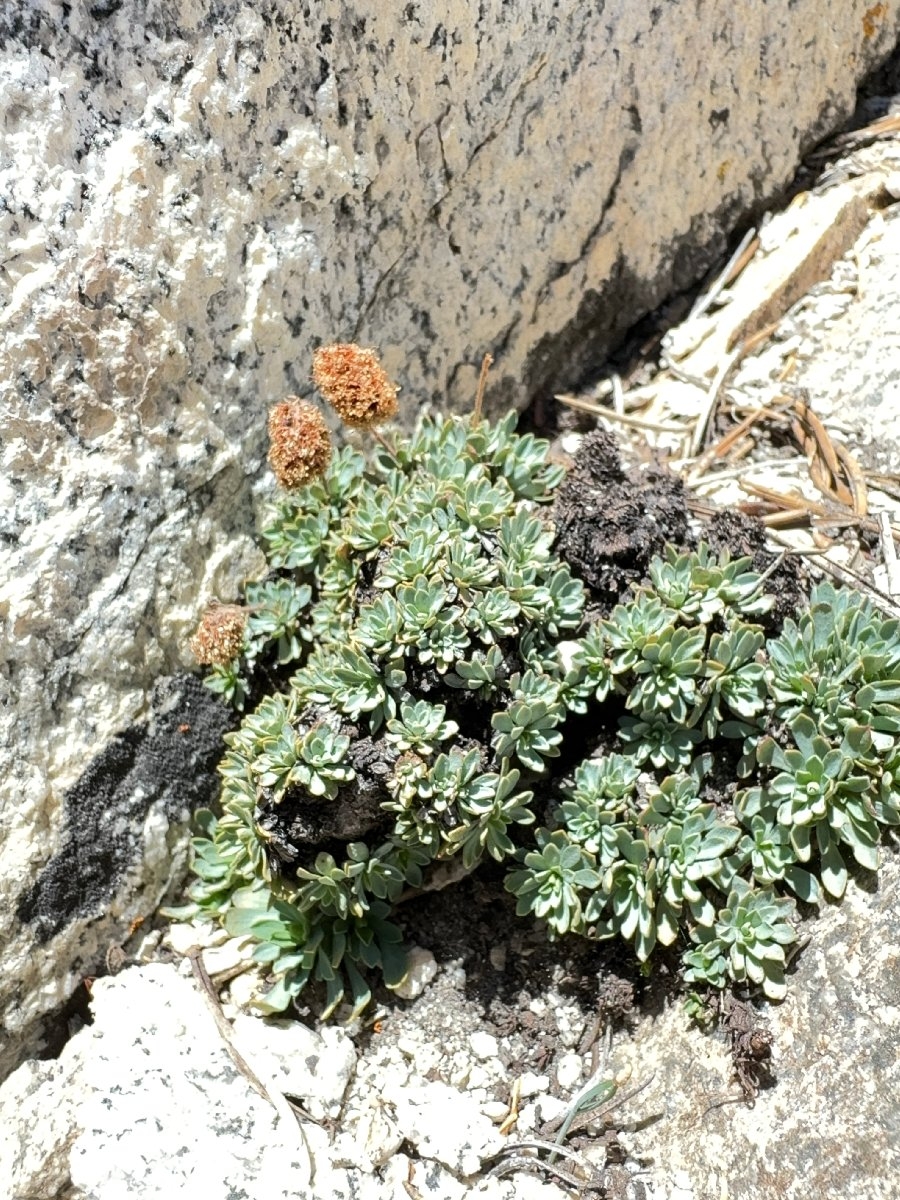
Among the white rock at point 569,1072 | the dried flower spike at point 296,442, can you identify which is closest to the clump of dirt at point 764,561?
the dried flower spike at point 296,442

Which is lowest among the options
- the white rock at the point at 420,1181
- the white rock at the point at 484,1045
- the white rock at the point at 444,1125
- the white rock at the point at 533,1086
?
the white rock at the point at 420,1181

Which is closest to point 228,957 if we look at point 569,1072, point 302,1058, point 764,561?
point 302,1058

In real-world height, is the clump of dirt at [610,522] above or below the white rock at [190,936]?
above

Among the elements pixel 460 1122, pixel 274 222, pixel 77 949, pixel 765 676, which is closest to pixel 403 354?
pixel 274 222

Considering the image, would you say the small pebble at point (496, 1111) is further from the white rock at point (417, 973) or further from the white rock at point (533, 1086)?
the white rock at point (417, 973)

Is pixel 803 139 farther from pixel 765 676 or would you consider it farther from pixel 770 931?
pixel 770 931

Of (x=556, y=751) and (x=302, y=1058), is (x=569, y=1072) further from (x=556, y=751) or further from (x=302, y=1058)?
(x=556, y=751)
